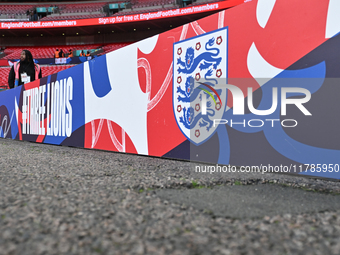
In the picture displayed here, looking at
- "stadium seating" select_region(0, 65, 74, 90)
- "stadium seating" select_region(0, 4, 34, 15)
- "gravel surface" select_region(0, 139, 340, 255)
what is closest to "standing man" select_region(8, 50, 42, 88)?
"gravel surface" select_region(0, 139, 340, 255)

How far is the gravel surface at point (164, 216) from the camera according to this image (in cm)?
50

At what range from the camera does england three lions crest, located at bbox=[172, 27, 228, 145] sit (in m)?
1.41

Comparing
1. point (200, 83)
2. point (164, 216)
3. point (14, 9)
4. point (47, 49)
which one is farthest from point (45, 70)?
point (164, 216)

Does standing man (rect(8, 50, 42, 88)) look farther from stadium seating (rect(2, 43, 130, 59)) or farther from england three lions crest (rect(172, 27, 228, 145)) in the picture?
stadium seating (rect(2, 43, 130, 59))

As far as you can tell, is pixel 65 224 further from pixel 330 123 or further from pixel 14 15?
pixel 14 15

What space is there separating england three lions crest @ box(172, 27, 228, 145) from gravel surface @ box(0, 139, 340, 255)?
43 centimetres

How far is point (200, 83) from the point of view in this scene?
150 cm

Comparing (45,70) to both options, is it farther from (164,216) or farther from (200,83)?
(164,216)

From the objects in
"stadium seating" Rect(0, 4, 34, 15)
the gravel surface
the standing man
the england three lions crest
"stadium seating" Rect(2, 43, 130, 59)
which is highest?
"stadium seating" Rect(0, 4, 34, 15)

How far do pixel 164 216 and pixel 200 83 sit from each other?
979 millimetres

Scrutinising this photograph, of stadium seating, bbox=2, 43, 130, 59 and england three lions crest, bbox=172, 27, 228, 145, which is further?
stadium seating, bbox=2, 43, 130, 59

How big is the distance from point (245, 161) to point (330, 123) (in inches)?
15.8

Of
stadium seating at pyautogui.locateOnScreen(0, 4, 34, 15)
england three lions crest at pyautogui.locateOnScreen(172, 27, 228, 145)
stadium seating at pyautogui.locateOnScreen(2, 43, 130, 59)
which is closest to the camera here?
england three lions crest at pyautogui.locateOnScreen(172, 27, 228, 145)

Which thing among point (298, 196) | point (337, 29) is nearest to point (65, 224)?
point (298, 196)
